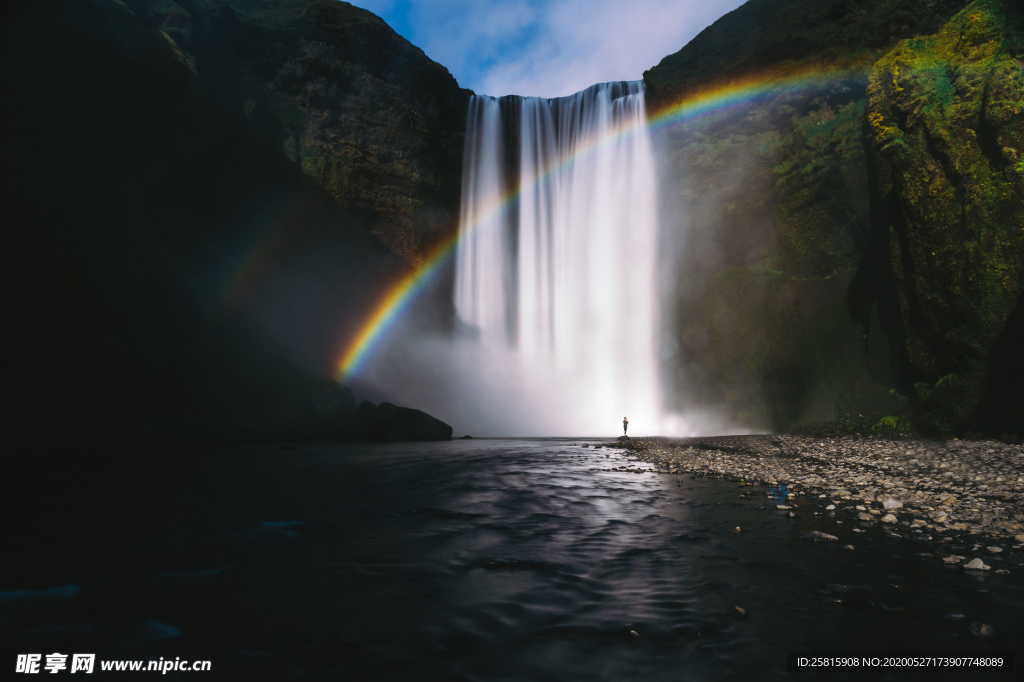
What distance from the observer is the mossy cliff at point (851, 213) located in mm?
18344

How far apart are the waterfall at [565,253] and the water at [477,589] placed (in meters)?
30.2

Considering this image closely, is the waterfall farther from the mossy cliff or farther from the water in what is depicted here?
the water

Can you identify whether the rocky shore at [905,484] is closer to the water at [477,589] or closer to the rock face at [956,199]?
the water at [477,589]

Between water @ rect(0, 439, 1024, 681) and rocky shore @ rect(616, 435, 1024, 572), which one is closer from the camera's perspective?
water @ rect(0, 439, 1024, 681)

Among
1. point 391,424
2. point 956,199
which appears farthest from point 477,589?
point 391,424

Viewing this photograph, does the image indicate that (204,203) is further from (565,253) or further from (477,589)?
(477,589)

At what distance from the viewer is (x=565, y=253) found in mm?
44531

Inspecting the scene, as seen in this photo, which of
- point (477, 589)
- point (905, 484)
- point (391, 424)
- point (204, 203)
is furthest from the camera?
point (391, 424)

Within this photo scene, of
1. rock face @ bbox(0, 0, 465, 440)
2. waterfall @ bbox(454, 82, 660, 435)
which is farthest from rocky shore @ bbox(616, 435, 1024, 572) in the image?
rock face @ bbox(0, 0, 465, 440)

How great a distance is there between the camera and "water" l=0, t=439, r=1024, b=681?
162 inches

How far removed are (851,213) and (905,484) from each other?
2163cm

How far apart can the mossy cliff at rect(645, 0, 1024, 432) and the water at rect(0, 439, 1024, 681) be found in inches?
607

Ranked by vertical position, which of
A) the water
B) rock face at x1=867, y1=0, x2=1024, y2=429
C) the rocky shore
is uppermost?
rock face at x1=867, y1=0, x2=1024, y2=429

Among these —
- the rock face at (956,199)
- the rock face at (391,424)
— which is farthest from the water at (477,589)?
the rock face at (391,424)
